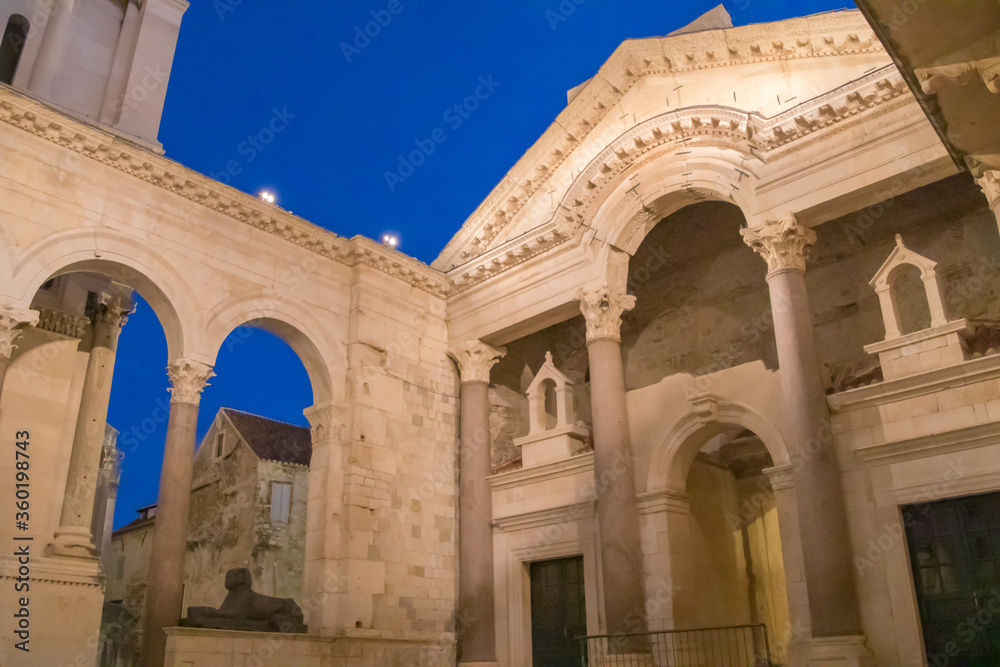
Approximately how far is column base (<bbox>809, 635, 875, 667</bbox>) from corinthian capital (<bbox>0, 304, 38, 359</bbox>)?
415 inches

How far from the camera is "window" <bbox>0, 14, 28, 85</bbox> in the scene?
1472cm

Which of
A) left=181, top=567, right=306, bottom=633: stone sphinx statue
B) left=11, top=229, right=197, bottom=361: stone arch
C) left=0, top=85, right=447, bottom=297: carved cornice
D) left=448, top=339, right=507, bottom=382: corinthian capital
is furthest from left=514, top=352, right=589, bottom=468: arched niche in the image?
left=11, top=229, right=197, bottom=361: stone arch

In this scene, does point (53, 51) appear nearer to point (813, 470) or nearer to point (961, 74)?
point (813, 470)

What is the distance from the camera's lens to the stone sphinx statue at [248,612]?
11.2 metres

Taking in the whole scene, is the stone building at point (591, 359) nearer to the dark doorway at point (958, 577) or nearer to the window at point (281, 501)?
the dark doorway at point (958, 577)

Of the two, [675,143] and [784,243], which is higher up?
[675,143]

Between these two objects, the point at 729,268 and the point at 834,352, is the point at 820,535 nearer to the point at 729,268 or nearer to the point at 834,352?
the point at 834,352

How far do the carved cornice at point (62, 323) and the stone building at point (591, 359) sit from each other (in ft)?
0.12

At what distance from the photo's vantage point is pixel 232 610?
37.6ft

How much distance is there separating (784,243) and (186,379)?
8804 millimetres

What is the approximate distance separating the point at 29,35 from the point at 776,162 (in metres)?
12.9

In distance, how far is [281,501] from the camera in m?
21.9

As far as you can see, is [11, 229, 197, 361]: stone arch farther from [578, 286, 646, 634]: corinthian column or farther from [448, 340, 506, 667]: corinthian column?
[578, 286, 646, 634]: corinthian column

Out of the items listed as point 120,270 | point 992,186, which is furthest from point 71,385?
point 992,186
